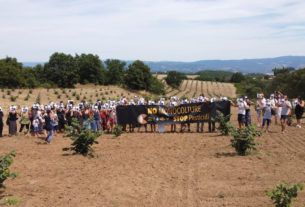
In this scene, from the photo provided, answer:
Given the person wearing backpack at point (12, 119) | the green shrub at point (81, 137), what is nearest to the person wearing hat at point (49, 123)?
the person wearing backpack at point (12, 119)

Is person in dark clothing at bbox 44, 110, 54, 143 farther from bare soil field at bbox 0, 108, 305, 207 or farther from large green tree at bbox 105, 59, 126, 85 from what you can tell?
large green tree at bbox 105, 59, 126, 85

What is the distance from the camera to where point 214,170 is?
9.15 metres

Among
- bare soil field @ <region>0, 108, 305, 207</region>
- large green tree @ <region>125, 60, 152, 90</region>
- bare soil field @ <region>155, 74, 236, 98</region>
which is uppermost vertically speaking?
large green tree @ <region>125, 60, 152, 90</region>

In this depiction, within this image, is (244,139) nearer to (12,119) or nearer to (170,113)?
(170,113)

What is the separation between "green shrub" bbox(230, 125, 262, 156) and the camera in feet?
34.3

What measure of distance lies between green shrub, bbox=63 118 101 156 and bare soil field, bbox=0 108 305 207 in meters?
0.40

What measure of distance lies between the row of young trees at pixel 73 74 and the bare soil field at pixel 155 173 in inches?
1911

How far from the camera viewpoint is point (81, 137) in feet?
34.9

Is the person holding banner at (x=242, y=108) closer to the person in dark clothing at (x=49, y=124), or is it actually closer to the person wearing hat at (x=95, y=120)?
the person wearing hat at (x=95, y=120)

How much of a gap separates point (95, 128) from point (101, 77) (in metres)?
67.2

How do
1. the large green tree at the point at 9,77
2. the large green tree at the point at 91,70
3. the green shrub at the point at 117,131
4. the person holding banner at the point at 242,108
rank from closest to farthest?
the person holding banner at the point at 242,108 < the green shrub at the point at 117,131 < the large green tree at the point at 9,77 < the large green tree at the point at 91,70

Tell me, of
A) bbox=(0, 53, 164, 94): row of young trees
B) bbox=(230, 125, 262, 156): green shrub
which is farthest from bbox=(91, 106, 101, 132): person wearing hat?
bbox=(0, 53, 164, 94): row of young trees

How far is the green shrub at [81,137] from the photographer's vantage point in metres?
10.6

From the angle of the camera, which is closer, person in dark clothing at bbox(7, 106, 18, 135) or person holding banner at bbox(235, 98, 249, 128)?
person in dark clothing at bbox(7, 106, 18, 135)
